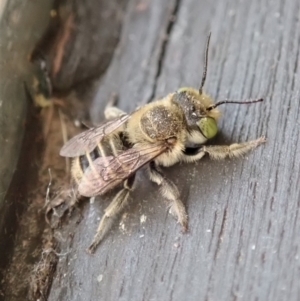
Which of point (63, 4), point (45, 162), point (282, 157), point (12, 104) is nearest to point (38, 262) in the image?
point (45, 162)

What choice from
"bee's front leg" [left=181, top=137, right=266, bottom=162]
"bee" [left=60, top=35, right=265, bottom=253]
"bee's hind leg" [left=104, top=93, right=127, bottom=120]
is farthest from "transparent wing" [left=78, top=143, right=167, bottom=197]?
"bee's hind leg" [left=104, top=93, right=127, bottom=120]

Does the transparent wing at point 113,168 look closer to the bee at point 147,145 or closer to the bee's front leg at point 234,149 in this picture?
the bee at point 147,145

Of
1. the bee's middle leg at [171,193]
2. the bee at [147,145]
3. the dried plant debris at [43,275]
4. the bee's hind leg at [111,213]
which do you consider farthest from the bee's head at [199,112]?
the dried plant debris at [43,275]

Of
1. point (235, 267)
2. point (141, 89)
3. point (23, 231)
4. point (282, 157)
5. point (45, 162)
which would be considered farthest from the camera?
point (141, 89)

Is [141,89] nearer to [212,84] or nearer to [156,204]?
[212,84]

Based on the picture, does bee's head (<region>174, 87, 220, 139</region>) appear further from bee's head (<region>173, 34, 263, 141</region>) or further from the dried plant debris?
the dried plant debris
